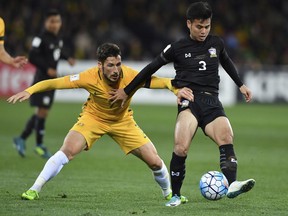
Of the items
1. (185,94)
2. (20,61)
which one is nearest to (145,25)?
(20,61)

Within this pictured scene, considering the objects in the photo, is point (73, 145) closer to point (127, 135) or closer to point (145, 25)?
point (127, 135)

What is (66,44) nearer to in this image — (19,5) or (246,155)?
(19,5)

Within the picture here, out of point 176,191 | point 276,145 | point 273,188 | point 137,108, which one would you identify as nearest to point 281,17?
point 137,108

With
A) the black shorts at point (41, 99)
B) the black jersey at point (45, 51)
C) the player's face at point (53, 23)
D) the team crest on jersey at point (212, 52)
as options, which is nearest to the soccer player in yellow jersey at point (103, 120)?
the team crest on jersey at point (212, 52)

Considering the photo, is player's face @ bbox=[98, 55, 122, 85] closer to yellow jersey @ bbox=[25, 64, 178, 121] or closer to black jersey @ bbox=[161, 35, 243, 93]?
yellow jersey @ bbox=[25, 64, 178, 121]

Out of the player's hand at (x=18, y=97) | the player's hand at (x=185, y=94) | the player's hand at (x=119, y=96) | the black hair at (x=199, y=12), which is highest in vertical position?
the black hair at (x=199, y=12)

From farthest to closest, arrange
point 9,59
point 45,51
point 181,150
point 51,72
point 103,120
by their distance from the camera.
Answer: point 45,51 < point 51,72 < point 9,59 < point 103,120 < point 181,150

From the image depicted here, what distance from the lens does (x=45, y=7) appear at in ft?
88.0

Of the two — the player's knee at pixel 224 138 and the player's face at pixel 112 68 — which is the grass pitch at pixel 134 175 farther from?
the player's face at pixel 112 68

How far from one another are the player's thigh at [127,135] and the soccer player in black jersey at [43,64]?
4581 millimetres

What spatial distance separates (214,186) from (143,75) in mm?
1466

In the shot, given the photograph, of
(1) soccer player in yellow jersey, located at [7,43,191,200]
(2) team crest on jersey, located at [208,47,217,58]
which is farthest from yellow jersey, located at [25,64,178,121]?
(2) team crest on jersey, located at [208,47,217,58]

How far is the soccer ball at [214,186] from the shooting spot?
8133 mm

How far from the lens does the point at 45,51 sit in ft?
45.1
